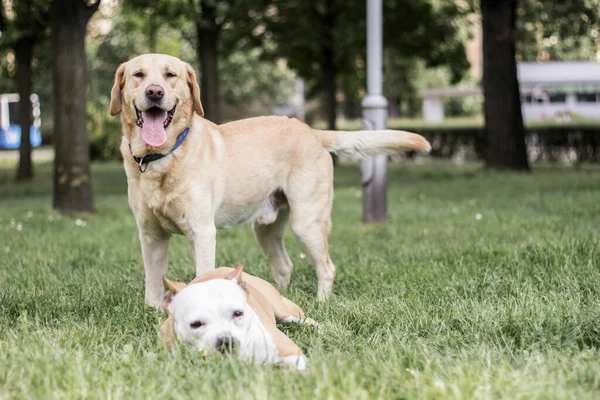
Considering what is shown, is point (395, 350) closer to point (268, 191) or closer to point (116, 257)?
point (268, 191)

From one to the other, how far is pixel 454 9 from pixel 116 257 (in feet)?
53.9

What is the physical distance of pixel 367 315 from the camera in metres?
4.17

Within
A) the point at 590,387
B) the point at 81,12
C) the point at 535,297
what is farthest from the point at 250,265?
the point at 81,12

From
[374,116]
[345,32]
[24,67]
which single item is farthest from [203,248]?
[24,67]

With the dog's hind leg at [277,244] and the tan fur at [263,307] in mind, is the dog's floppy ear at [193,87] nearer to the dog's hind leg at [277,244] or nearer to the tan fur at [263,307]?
the dog's hind leg at [277,244]

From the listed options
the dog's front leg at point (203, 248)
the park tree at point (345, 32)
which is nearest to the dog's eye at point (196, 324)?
the dog's front leg at point (203, 248)

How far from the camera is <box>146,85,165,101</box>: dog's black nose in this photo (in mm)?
4301

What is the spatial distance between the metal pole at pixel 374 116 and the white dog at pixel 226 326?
16.5ft

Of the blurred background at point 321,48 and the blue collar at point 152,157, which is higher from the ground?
the blurred background at point 321,48

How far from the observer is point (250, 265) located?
243 inches

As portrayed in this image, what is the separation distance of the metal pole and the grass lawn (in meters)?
0.36

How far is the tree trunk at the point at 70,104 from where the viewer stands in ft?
34.0

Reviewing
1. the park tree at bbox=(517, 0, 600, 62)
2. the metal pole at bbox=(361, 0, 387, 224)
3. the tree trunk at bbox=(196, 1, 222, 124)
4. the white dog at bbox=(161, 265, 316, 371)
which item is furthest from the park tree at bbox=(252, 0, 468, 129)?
the white dog at bbox=(161, 265, 316, 371)

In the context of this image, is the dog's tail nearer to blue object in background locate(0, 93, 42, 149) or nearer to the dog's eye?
the dog's eye
